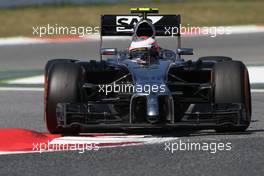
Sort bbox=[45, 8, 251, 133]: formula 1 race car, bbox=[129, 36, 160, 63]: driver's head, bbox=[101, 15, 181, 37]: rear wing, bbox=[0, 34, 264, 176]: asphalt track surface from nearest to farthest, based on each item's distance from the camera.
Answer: bbox=[0, 34, 264, 176]: asphalt track surface
bbox=[45, 8, 251, 133]: formula 1 race car
bbox=[129, 36, 160, 63]: driver's head
bbox=[101, 15, 181, 37]: rear wing

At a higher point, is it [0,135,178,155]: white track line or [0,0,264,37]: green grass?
[0,0,264,37]: green grass

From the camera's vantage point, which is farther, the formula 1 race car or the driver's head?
the driver's head

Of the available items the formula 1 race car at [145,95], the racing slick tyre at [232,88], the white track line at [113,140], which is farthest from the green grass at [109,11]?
the white track line at [113,140]

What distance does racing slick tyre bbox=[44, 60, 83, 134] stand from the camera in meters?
9.30

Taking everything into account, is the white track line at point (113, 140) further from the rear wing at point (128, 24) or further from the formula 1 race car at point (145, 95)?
the rear wing at point (128, 24)

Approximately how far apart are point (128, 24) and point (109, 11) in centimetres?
1601

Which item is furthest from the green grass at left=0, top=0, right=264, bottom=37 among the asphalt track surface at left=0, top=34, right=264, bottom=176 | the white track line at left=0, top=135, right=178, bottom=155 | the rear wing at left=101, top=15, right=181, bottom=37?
the white track line at left=0, top=135, right=178, bottom=155

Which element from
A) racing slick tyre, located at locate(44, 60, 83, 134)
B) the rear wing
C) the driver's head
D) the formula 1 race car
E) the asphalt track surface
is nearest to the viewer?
the asphalt track surface

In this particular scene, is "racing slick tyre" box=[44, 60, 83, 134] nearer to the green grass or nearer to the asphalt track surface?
the asphalt track surface

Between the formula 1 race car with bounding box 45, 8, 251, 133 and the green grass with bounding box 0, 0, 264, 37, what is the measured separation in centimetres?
1452

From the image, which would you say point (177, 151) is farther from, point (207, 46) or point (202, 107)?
point (207, 46)

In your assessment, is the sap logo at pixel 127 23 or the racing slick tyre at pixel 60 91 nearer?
the racing slick tyre at pixel 60 91

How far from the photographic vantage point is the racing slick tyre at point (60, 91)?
30.5 ft

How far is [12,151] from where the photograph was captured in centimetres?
811
